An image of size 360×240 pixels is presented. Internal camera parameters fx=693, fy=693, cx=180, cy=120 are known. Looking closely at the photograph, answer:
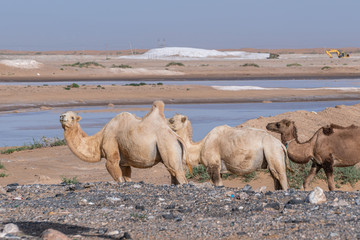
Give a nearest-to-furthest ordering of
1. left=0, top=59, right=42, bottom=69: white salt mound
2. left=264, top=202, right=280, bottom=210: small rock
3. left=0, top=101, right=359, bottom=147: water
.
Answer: left=264, top=202, right=280, bottom=210: small rock, left=0, top=101, right=359, bottom=147: water, left=0, top=59, right=42, bottom=69: white salt mound

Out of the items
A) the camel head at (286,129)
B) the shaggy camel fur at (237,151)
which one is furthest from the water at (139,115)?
the shaggy camel fur at (237,151)

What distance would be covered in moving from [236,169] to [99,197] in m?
2.59

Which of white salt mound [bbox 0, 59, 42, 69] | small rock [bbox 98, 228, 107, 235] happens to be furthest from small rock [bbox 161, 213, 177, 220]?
white salt mound [bbox 0, 59, 42, 69]

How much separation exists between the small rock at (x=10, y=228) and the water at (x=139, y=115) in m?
12.5

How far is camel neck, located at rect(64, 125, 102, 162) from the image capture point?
35.2 ft

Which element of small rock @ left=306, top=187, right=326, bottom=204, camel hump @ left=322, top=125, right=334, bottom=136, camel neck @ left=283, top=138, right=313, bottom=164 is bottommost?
camel neck @ left=283, top=138, right=313, bottom=164

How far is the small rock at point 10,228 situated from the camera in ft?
22.8

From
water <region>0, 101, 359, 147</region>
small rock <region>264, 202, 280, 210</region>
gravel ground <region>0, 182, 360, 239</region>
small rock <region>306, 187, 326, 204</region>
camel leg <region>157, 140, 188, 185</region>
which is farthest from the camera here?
water <region>0, 101, 359, 147</region>

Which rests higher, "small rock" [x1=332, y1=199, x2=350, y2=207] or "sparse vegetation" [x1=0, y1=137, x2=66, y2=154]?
"small rock" [x1=332, y1=199, x2=350, y2=207]

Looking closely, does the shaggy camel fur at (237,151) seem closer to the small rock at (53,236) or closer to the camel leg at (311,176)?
the camel leg at (311,176)

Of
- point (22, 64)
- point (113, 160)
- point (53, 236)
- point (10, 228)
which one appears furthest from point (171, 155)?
point (22, 64)

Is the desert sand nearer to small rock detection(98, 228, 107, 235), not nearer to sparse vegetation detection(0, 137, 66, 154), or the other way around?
sparse vegetation detection(0, 137, 66, 154)

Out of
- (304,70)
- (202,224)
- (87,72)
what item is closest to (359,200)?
(202,224)

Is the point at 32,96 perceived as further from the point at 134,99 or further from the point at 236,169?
the point at 236,169
